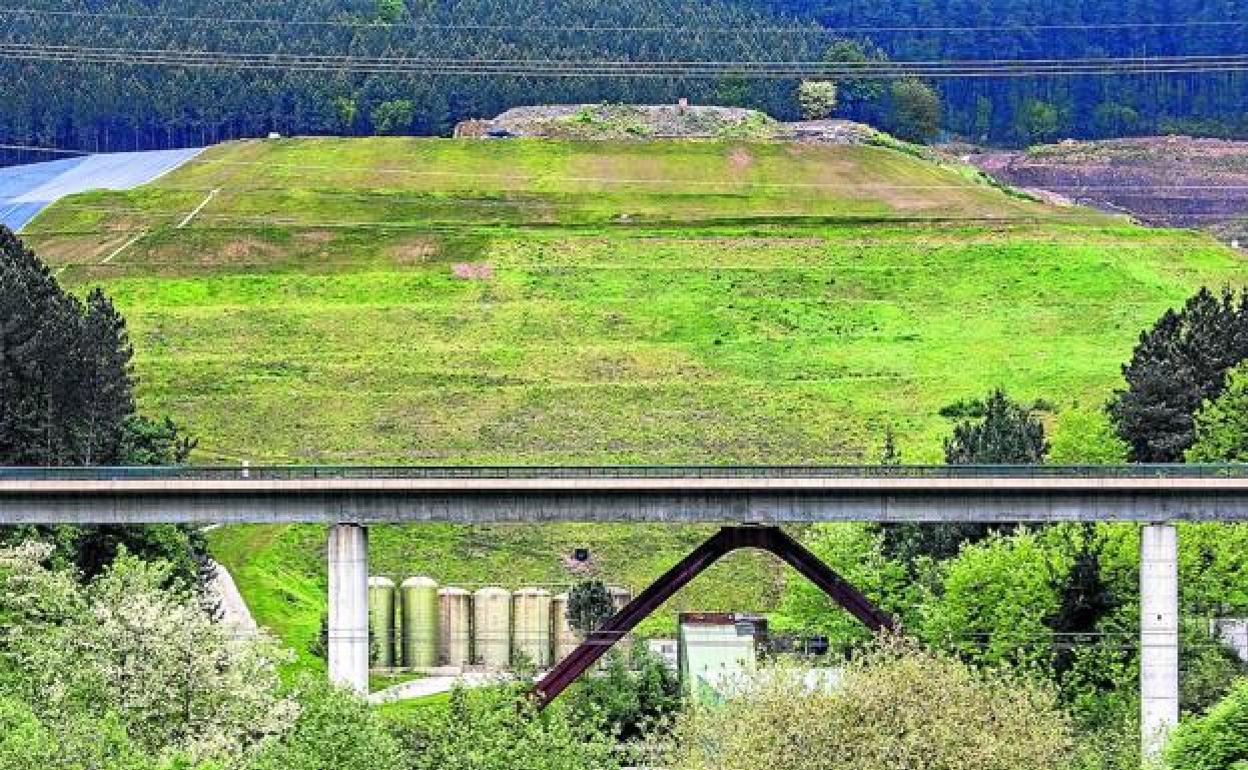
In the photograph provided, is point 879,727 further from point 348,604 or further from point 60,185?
point 60,185

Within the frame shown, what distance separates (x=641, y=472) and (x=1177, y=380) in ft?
101

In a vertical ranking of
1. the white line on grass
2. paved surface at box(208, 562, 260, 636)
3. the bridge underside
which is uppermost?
the white line on grass

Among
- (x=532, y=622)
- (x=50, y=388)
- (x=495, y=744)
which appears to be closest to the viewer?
(x=495, y=744)

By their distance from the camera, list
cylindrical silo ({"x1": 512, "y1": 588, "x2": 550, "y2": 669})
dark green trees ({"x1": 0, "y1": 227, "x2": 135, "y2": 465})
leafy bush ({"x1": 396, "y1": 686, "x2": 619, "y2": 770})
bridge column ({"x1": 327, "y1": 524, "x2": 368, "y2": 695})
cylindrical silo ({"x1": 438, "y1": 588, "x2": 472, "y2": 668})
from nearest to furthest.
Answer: leafy bush ({"x1": 396, "y1": 686, "x2": 619, "y2": 770})
bridge column ({"x1": 327, "y1": 524, "x2": 368, "y2": 695})
cylindrical silo ({"x1": 438, "y1": 588, "x2": 472, "y2": 668})
cylindrical silo ({"x1": 512, "y1": 588, "x2": 550, "y2": 669})
dark green trees ({"x1": 0, "y1": 227, "x2": 135, "y2": 465})

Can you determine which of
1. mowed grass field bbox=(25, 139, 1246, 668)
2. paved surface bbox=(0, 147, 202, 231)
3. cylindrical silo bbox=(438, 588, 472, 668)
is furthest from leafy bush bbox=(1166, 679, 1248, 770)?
paved surface bbox=(0, 147, 202, 231)

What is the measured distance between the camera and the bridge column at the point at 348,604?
85188 mm

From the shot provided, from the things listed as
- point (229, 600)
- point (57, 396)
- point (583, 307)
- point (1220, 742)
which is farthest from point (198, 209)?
point (1220, 742)

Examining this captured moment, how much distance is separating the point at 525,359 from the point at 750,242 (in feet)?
95.6

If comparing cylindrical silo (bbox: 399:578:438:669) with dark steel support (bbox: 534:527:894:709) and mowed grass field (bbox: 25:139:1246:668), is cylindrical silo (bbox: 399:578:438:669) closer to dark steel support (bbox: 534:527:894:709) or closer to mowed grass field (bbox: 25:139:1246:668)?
mowed grass field (bbox: 25:139:1246:668)

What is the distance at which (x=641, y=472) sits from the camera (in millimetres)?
87938

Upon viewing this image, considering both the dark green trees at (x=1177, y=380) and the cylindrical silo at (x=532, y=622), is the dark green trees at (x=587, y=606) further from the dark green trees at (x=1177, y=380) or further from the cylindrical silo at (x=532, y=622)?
the dark green trees at (x=1177, y=380)

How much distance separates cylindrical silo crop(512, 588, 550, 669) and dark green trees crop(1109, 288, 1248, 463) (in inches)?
935

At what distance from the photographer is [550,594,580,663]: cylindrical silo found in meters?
104

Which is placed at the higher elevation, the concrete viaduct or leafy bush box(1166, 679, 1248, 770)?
the concrete viaduct
